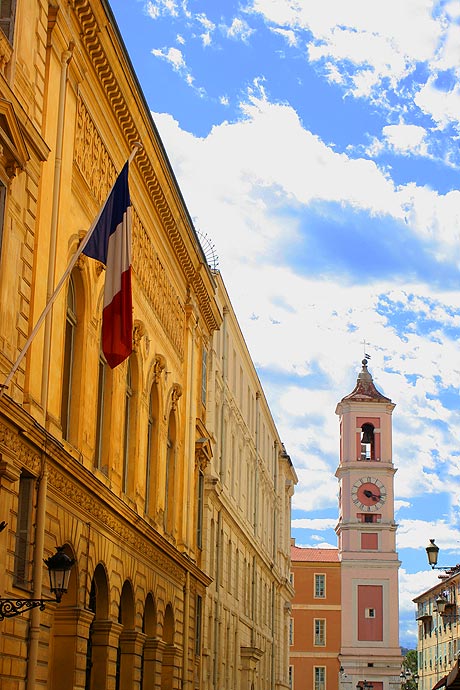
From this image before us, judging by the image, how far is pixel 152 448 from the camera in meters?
30.4

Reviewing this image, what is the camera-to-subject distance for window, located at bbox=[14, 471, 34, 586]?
60.0ft

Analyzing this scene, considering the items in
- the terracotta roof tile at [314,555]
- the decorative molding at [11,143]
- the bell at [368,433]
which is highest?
the bell at [368,433]

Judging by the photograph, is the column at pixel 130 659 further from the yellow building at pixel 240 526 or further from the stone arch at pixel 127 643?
the yellow building at pixel 240 526

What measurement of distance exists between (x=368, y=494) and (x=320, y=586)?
8527 millimetres

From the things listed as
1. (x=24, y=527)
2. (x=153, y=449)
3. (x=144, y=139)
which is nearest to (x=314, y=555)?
(x=153, y=449)

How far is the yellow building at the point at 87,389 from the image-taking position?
707 inches

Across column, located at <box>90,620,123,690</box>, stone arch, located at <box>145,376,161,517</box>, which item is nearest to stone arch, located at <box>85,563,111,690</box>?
column, located at <box>90,620,123,690</box>

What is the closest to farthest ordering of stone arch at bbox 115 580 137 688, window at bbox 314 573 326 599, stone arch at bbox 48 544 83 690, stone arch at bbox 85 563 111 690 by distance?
stone arch at bbox 48 544 83 690 < stone arch at bbox 85 563 111 690 < stone arch at bbox 115 580 137 688 < window at bbox 314 573 326 599

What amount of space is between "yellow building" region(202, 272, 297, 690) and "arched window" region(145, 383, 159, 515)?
860 centimetres

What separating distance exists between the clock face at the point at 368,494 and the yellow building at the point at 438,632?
313 inches

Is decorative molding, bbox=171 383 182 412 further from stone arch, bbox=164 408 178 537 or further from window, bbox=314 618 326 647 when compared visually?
window, bbox=314 618 326 647

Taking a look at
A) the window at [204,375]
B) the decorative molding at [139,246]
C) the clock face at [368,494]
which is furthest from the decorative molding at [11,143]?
the clock face at [368,494]

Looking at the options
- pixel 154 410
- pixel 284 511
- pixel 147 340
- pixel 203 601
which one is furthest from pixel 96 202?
pixel 284 511

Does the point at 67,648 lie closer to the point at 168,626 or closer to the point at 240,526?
the point at 168,626
